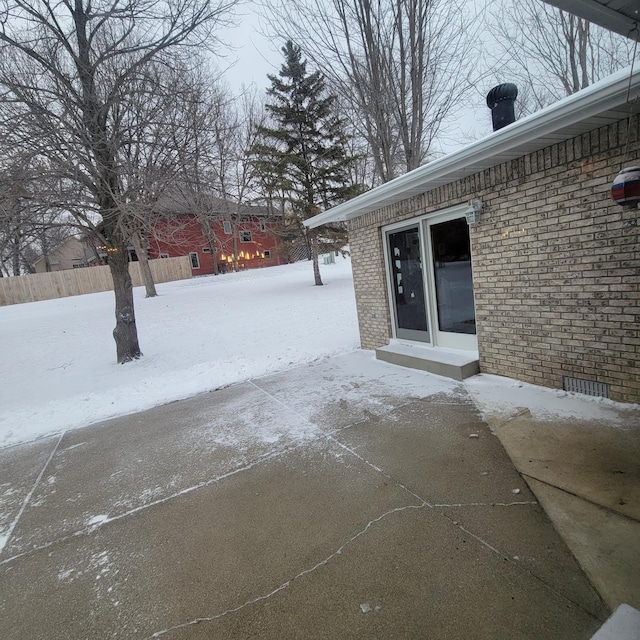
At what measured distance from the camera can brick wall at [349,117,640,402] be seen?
336 cm

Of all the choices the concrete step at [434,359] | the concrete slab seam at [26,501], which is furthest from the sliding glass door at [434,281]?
the concrete slab seam at [26,501]

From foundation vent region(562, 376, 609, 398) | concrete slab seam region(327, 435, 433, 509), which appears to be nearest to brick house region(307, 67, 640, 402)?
foundation vent region(562, 376, 609, 398)

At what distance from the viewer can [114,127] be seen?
20.6 feet

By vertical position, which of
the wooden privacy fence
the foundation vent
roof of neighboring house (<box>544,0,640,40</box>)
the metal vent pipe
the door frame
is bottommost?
the foundation vent

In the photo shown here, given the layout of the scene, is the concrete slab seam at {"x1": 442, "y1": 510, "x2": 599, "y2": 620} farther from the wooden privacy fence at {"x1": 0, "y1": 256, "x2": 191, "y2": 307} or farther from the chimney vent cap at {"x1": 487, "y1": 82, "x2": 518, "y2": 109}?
the wooden privacy fence at {"x1": 0, "y1": 256, "x2": 191, "y2": 307}

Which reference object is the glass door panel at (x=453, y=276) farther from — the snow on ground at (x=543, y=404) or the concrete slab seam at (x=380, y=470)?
the concrete slab seam at (x=380, y=470)

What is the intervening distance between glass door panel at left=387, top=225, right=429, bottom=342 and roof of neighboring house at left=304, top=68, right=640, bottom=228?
0.92m

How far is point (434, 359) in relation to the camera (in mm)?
5215

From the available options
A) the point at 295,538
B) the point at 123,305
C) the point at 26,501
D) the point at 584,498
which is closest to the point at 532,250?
the point at 584,498

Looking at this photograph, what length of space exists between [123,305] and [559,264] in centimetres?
753

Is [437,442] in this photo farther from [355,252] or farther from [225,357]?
[225,357]

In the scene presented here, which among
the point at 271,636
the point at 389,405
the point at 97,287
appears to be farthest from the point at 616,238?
the point at 97,287

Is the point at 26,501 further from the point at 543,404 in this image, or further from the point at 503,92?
the point at 503,92

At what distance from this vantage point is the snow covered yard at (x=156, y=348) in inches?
228
